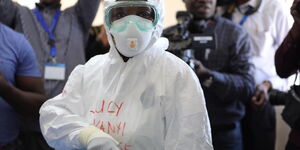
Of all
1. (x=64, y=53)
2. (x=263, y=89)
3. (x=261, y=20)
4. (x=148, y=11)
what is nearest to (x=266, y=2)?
(x=261, y=20)

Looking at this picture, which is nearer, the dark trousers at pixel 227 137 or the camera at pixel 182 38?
the camera at pixel 182 38

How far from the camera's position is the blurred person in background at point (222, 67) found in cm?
219

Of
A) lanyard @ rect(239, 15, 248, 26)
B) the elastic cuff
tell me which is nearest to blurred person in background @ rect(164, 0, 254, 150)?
lanyard @ rect(239, 15, 248, 26)

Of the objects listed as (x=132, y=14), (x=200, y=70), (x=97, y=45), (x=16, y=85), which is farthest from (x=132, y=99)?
(x=97, y=45)

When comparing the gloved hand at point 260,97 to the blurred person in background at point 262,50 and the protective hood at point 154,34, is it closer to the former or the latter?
the blurred person in background at point 262,50

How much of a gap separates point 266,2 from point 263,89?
60 centimetres

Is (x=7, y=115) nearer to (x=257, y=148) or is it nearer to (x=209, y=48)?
(x=209, y=48)

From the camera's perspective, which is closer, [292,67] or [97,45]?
[292,67]

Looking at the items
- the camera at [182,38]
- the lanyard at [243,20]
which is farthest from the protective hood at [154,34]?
the lanyard at [243,20]

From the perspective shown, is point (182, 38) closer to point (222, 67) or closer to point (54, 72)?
point (222, 67)

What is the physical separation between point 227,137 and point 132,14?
1.06 metres

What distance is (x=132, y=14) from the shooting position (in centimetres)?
145

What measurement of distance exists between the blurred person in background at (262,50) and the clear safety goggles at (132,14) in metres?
1.09

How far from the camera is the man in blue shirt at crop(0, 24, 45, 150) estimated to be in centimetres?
199
